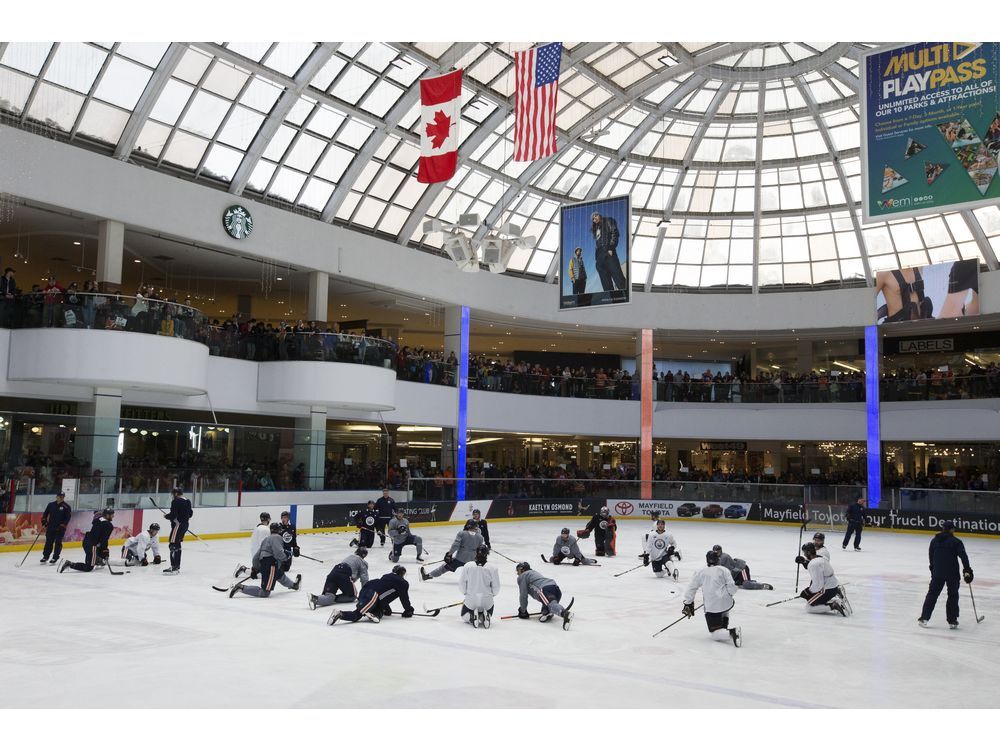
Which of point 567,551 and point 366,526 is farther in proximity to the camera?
point 567,551

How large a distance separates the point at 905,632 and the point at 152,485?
63.1 ft

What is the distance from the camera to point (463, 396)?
128 feet

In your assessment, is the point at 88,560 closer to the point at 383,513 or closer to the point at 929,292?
the point at 383,513

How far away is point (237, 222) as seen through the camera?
1206 inches

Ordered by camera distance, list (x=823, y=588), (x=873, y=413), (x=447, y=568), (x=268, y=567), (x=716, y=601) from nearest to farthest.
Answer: (x=716, y=601)
(x=823, y=588)
(x=268, y=567)
(x=447, y=568)
(x=873, y=413)

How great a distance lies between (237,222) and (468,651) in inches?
887

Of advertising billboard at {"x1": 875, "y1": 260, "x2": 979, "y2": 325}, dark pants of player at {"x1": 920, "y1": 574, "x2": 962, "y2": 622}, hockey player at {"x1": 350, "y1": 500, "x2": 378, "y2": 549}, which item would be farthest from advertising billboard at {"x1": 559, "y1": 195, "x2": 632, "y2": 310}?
advertising billboard at {"x1": 875, "y1": 260, "x2": 979, "y2": 325}

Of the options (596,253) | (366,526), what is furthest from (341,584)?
(596,253)

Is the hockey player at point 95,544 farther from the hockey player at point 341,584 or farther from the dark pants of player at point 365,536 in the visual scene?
the hockey player at point 341,584

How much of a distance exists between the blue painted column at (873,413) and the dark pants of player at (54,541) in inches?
1263

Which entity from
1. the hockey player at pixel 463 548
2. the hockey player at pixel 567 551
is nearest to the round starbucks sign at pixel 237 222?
the hockey player at pixel 567 551

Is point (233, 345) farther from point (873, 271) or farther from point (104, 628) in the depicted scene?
point (873, 271)

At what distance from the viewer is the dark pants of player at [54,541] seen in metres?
19.2

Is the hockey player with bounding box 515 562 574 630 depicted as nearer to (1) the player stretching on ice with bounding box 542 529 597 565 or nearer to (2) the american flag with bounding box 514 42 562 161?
(1) the player stretching on ice with bounding box 542 529 597 565
